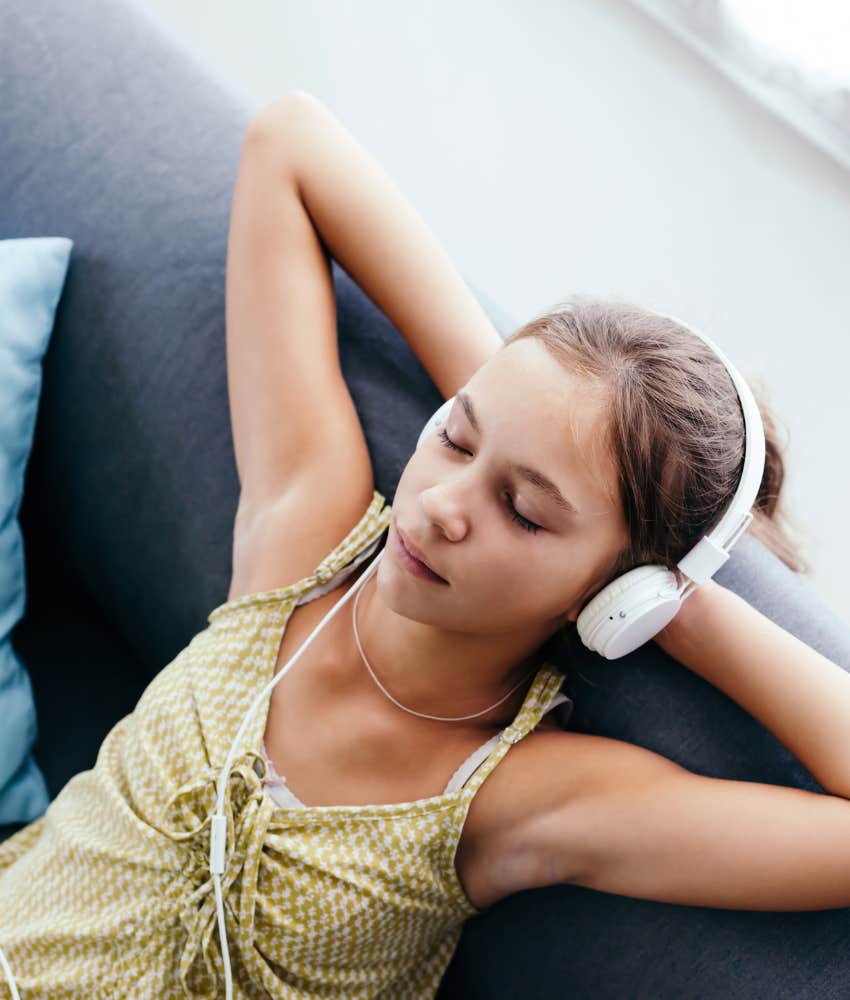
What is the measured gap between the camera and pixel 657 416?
0.92m

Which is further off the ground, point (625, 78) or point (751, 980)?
point (625, 78)

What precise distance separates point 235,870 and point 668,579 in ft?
1.62

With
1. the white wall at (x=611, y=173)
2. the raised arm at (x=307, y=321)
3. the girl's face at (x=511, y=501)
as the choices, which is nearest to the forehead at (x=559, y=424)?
the girl's face at (x=511, y=501)

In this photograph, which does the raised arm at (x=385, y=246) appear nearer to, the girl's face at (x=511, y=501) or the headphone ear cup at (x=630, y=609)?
the girl's face at (x=511, y=501)

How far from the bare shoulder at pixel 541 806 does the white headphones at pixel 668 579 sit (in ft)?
0.43

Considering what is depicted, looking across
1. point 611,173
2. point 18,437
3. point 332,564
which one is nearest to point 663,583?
point 332,564

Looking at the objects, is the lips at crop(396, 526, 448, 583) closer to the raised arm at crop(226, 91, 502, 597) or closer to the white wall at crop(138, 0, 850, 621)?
the raised arm at crop(226, 91, 502, 597)

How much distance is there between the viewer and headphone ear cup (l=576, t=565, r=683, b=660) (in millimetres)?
934

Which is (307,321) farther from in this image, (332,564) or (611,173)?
(611,173)

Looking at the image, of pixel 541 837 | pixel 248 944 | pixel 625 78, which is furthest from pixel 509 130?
pixel 248 944

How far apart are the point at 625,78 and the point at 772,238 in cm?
35

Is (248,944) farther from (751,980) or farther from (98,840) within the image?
(751,980)

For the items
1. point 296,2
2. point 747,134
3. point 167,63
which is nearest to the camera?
point 167,63

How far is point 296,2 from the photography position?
2.00 metres
